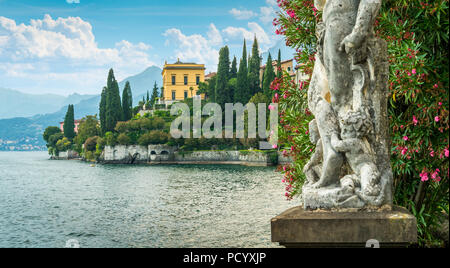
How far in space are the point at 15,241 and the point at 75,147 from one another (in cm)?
6412

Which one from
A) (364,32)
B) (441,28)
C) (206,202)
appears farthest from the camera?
(206,202)

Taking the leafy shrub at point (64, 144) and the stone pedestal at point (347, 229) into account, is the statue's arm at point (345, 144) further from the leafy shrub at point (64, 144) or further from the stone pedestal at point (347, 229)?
the leafy shrub at point (64, 144)

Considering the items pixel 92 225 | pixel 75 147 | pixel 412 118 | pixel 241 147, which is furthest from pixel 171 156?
pixel 412 118

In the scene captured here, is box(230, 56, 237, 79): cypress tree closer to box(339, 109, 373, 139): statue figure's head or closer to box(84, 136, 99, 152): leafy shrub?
box(84, 136, 99, 152): leafy shrub

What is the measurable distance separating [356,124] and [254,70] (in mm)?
62128

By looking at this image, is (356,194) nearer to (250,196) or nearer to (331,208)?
(331,208)

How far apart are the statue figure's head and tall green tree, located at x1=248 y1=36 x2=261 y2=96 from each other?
190 feet

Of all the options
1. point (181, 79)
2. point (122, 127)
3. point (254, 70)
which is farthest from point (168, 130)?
point (181, 79)

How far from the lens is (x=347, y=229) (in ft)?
12.0

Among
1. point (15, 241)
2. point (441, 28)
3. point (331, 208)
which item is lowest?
point (15, 241)

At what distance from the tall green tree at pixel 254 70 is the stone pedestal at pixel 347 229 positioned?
191 ft

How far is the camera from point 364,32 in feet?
12.7

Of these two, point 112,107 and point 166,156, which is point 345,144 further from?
point 112,107

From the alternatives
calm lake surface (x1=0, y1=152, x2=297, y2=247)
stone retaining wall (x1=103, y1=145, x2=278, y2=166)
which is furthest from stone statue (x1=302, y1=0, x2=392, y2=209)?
stone retaining wall (x1=103, y1=145, x2=278, y2=166)
